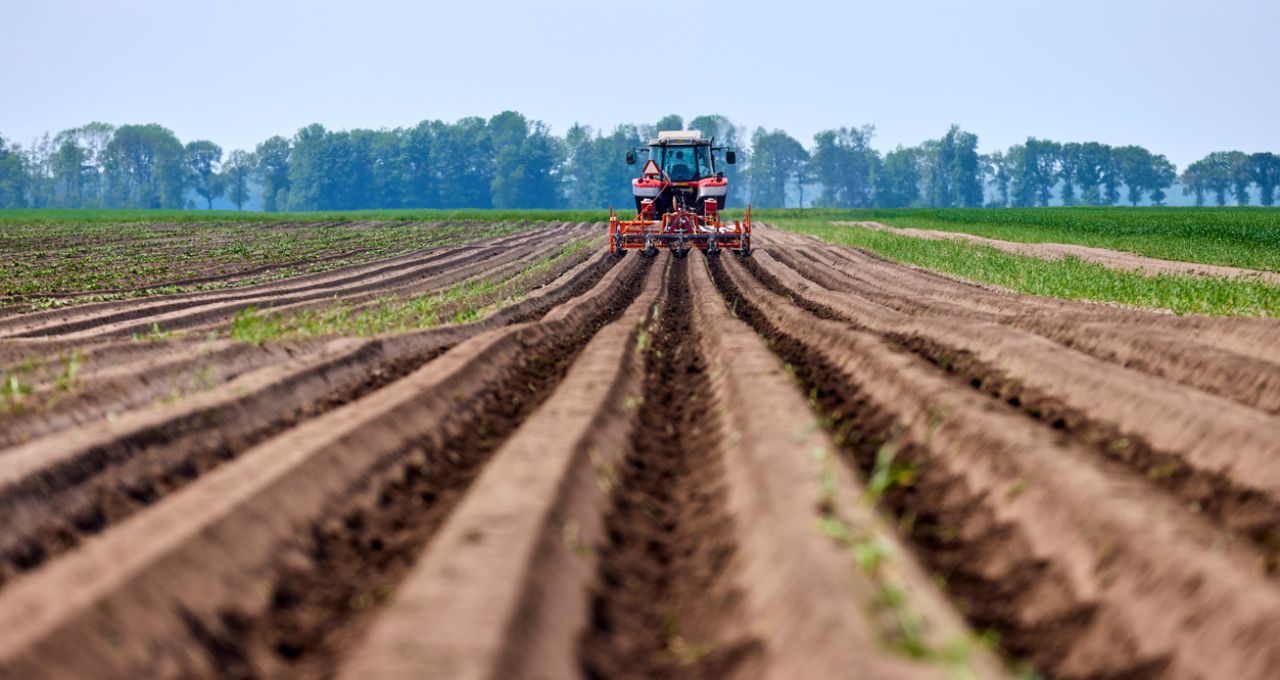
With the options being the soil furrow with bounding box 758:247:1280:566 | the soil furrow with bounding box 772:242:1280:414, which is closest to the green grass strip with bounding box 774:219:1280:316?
the soil furrow with bounding box 772:242:1280:414

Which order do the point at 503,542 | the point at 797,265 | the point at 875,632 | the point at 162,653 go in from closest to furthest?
the point at 875,632
the point at 162,653
the point at 503,542
the point at 797,265

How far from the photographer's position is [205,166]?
134m

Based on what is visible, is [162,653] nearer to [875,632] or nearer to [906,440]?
[875,632]

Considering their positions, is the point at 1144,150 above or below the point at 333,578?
above

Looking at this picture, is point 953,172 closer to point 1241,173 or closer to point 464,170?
point 1241,173

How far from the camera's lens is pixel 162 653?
3.86 meters

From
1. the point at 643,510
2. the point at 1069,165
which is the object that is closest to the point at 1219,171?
the point at 1069,165

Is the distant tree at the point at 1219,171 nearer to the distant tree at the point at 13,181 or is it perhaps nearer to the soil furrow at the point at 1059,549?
the distant tree at the point at 13,181

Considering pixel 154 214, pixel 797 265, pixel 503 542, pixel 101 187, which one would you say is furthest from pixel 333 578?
pixel 101 187

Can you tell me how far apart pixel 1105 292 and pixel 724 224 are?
12107 mm

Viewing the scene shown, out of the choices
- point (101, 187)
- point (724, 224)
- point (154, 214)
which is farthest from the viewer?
point (101, 187)

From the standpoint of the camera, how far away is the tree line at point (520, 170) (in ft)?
411

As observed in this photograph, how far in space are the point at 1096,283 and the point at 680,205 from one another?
11.5 meters

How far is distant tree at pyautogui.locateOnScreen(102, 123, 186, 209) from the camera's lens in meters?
129
